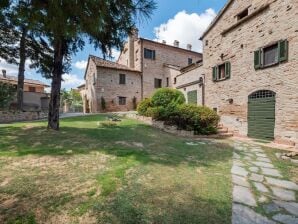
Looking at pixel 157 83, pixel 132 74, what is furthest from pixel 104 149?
pixel 157 83

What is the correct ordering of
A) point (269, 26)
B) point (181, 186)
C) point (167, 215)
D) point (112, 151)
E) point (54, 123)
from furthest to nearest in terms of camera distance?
point (269, 26) → point (54, 123) → point (112, 151) → point (181, 186) → point (167, 215)

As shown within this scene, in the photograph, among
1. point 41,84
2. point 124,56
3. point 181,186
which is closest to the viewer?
point 181,186

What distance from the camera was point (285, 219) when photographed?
2.68 meters

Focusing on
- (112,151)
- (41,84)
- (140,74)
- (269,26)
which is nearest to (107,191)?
(112,151)

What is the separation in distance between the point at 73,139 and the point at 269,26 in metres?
9.80

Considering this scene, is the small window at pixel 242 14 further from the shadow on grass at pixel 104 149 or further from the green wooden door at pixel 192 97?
the shadow on grass at pixel 104 149

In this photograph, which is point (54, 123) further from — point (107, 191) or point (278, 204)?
point (278, 204)

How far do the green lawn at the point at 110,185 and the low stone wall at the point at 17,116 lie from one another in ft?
29.3

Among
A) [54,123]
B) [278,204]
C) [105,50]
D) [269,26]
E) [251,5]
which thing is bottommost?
[278,204]

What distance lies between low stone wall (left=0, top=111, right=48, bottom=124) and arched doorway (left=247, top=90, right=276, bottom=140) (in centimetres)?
1465

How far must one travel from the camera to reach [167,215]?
2598 mm

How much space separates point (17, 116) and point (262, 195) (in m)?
15.4

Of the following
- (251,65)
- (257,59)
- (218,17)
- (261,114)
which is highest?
(218,17)

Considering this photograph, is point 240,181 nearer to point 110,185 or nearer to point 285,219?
point 285,219
